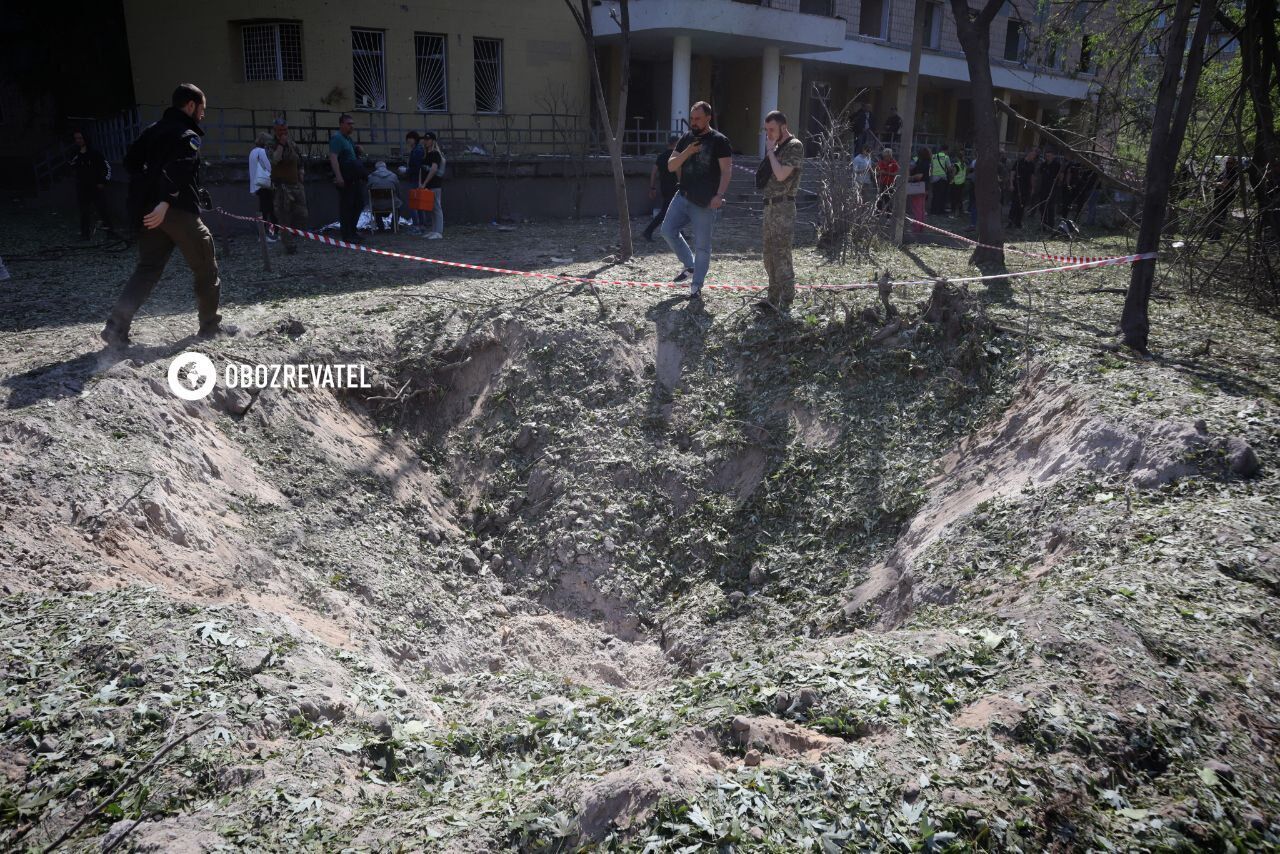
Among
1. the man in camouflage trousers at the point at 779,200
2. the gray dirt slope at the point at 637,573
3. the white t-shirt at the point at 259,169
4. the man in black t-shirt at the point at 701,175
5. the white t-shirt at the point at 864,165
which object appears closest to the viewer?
the gray dirt slope at the point at 637,573

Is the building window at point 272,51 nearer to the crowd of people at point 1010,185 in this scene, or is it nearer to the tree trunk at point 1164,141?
the crowd of people at point 1010,185

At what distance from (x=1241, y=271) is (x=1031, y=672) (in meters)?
7.46

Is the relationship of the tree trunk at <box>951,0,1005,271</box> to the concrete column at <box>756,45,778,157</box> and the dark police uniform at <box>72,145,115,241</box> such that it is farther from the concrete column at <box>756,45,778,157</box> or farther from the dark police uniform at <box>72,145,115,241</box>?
the dark police uniform at <box>72,145,115,241</box>

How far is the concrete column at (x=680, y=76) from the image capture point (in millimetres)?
21109

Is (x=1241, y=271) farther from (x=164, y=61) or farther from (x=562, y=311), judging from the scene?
(x=164, y=61)

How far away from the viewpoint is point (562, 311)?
354 inches

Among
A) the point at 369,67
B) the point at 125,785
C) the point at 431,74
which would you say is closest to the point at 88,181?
the point at 369,67

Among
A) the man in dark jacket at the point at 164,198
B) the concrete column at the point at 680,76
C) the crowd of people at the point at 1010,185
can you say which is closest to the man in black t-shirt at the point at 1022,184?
the crowd of people at the point at 1010,185

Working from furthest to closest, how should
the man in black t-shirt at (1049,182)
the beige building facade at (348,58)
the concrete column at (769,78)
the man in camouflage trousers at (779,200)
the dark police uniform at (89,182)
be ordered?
the concrete column at (769,78), the man in black t-shirt at (1049,182), the beige building facade at (348,58), the dark police uniform at (89,182), the man in camouflage trousers at (779,200)

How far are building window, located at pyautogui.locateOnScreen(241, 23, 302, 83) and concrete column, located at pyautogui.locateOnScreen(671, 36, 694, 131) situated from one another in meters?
8.26

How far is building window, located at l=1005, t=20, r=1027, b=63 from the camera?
33969 mm

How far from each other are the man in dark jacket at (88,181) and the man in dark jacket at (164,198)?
7.70 metres

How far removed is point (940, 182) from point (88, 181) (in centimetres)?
1695

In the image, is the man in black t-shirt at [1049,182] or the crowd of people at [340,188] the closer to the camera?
the crowd of people at [340,188]
